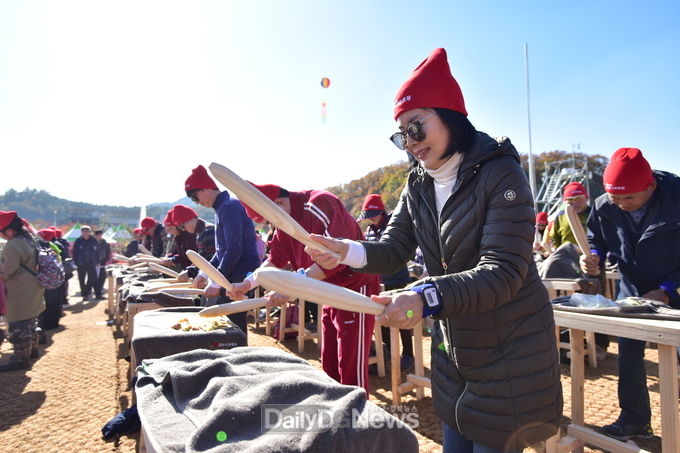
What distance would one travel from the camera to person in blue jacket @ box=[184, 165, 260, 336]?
3.81 meters

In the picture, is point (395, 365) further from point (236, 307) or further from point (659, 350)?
point (659, 350)

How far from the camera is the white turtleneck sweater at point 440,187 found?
1527mm

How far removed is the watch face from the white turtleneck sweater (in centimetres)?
43

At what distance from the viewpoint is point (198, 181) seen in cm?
402

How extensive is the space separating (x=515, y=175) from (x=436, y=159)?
0.29m

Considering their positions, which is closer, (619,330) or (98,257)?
(619,330)

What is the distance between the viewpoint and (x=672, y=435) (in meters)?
2.21

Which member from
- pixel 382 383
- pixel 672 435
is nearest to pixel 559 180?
pixel 382 383

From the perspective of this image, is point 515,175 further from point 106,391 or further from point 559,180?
point 559,180

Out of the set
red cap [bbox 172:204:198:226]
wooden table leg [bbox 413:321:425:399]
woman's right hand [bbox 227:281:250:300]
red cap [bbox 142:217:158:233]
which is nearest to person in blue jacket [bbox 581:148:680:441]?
wooden table leg [bbox 413:321:425:399]

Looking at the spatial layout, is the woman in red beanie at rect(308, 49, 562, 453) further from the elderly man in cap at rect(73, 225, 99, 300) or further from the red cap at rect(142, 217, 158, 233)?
the elderly man in cap at rect(73, 225, 99, 300)

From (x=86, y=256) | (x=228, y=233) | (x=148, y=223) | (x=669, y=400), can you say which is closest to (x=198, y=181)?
(x=228, y=233)

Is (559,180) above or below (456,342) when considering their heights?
above

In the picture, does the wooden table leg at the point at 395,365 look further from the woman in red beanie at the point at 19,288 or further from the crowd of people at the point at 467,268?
the woman in red beanie at the point at 19,288
